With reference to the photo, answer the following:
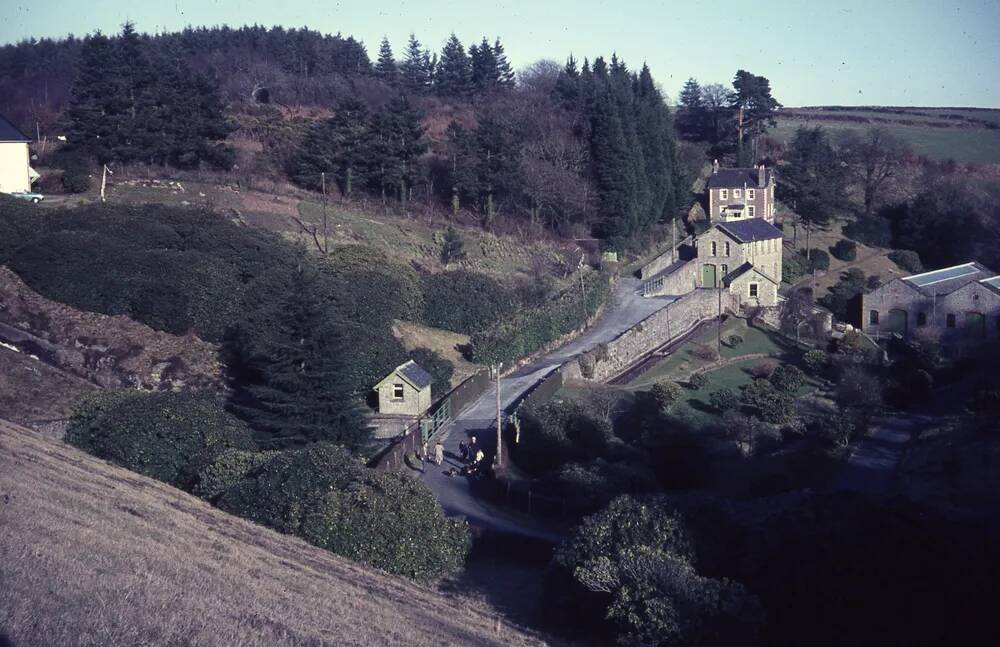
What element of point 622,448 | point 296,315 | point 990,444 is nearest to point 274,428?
point 296,315

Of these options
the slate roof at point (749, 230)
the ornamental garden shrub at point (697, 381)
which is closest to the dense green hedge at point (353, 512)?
the ornamental garden shrub at point (697, 381)

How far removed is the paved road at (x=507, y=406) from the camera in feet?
56.5

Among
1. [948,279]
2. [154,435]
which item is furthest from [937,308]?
[154,435]

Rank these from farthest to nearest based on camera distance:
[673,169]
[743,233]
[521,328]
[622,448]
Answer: [673,169] < [743,233] < [521,328] < [622,448]

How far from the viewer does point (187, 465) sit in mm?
16094

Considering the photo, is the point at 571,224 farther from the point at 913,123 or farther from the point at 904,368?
the point at 913,123

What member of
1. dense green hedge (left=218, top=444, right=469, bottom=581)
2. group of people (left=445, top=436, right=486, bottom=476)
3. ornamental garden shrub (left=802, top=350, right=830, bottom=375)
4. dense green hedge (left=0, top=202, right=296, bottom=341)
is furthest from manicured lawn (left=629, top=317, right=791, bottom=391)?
dense green hedge (left=218, top=444, right=469, bottom=581)

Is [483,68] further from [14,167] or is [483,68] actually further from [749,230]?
[14,167]

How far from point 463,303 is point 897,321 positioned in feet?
54.8

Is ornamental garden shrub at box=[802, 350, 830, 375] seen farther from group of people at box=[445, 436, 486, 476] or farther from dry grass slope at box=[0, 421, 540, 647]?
dry grass slope at box=[0, 421, 540, 647]

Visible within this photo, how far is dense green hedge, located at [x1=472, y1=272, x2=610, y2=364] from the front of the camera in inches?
1067

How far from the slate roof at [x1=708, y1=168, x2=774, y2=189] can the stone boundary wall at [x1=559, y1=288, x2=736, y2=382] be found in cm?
1172

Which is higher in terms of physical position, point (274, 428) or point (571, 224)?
point (571, 224)

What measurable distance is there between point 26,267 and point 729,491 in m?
16.3
